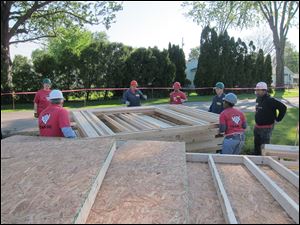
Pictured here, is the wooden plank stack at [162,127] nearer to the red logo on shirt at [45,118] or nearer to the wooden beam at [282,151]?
the red logo on shirt at [45,118]

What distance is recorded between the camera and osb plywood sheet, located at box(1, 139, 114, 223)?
270cm

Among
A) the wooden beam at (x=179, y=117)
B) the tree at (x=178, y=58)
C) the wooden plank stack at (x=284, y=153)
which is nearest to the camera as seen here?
the wooden plank stack at (x=284, y=153)

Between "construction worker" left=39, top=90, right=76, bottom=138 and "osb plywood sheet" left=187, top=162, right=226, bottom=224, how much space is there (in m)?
1.91

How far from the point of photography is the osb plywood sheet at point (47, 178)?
2.70 meters

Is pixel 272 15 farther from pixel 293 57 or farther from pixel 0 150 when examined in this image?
pixel 293 57

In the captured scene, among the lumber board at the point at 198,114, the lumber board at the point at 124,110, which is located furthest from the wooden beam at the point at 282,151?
the lumber board at the point at 124,110

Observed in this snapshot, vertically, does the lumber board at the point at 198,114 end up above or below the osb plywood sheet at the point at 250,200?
above

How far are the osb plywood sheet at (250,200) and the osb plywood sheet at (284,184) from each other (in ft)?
0.57

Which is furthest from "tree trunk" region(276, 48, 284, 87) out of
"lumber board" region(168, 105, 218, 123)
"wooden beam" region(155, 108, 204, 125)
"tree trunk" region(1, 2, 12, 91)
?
"wooden beam" region(155, 108, 204, 125)

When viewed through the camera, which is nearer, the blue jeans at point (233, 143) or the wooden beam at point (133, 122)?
the blue jeans at point (233, 143)

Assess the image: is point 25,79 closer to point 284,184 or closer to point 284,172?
point 284,172

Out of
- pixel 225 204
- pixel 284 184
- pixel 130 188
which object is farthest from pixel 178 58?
pixel 225 204

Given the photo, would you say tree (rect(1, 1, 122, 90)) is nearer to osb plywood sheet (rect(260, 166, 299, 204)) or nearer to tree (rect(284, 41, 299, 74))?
osb plywood sheet (rect(260, 166, 299, 204))

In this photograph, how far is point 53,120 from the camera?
Answer: 5.11 m
